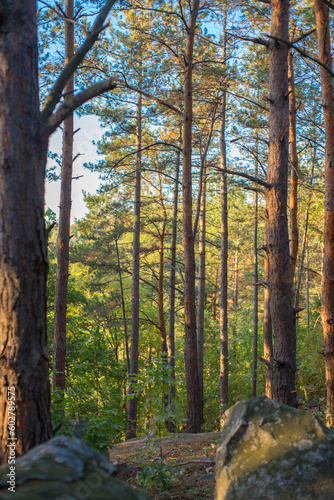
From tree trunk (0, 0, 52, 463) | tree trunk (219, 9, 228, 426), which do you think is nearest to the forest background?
tree trunk (219, 9, 228, 426)

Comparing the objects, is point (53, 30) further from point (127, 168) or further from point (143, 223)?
point (143, 223)

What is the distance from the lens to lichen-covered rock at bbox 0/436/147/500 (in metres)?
1.58

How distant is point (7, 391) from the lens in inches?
105

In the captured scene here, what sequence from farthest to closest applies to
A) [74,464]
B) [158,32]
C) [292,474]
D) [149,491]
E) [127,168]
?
1. [127,168]
2. [158,32]
3. [149,491]
4. [292,474]
5. [74,464]

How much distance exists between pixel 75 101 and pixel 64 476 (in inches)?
97.1

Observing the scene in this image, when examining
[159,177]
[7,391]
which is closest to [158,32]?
[159,177]

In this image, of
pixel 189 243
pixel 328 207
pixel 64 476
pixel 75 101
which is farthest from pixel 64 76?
pixel 189 243

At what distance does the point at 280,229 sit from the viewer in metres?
5.64

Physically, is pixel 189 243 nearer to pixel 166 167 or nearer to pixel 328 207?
pixel 328 207

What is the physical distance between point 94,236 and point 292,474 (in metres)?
15.0

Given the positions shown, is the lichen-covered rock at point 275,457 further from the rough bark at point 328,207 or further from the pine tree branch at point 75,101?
the rough bark at point 328,207

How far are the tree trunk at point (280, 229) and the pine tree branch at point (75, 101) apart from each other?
350cm

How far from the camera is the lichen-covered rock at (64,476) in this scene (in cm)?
158

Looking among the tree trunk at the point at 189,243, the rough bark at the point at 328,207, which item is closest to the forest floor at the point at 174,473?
the tree trunk at the point at 189,243
